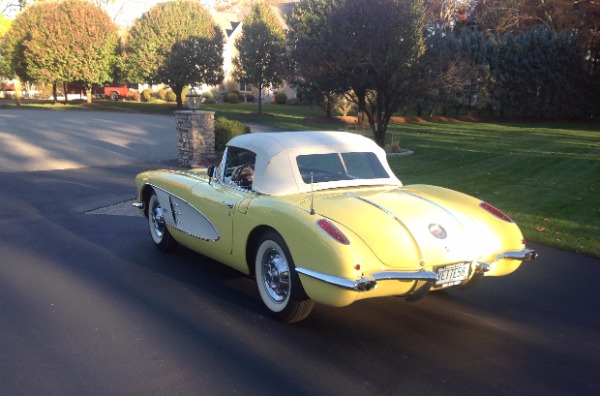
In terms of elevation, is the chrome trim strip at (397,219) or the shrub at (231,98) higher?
the chrome trim strip at (397,219)

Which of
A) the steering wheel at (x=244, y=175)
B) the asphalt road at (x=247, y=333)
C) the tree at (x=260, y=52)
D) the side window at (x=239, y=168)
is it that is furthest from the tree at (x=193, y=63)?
the steering wheel at (x=244, y=175)

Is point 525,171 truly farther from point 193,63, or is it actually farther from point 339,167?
point 193,63

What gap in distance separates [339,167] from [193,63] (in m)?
34.8

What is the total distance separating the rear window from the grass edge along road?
3126mm

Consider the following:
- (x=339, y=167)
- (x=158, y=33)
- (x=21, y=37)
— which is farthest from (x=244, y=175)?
(x=21, y=37)

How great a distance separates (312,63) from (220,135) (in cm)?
420

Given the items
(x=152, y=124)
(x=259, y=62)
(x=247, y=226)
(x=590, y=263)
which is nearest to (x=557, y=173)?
(x=590, y=263)

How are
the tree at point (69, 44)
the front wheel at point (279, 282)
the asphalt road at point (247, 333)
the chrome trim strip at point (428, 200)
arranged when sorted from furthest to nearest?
1. the tree at point (69, 44)
2. the chrome trim strip at point (428, 200)
3. the front wheel at point (279, 282)
4. the asphalt road at point (247, 333)

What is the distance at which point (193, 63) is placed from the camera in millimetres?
38438

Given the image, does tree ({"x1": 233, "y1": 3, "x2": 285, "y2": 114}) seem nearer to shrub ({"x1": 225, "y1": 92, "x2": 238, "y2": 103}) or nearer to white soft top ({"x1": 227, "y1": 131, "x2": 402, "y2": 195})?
shrub ({"x1": 225, "y1": 92, "x2": 238, "y2": 103})

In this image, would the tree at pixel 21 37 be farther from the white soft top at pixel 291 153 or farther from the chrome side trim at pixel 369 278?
the chrome side trim at pixel 369 278

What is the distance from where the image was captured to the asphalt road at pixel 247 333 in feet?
12.3

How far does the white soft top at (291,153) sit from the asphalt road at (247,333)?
110cm

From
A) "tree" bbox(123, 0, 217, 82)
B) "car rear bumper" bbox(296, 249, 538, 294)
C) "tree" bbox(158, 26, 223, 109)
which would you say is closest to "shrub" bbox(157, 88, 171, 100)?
"tree" bbox(123, 0, 217, 82)
